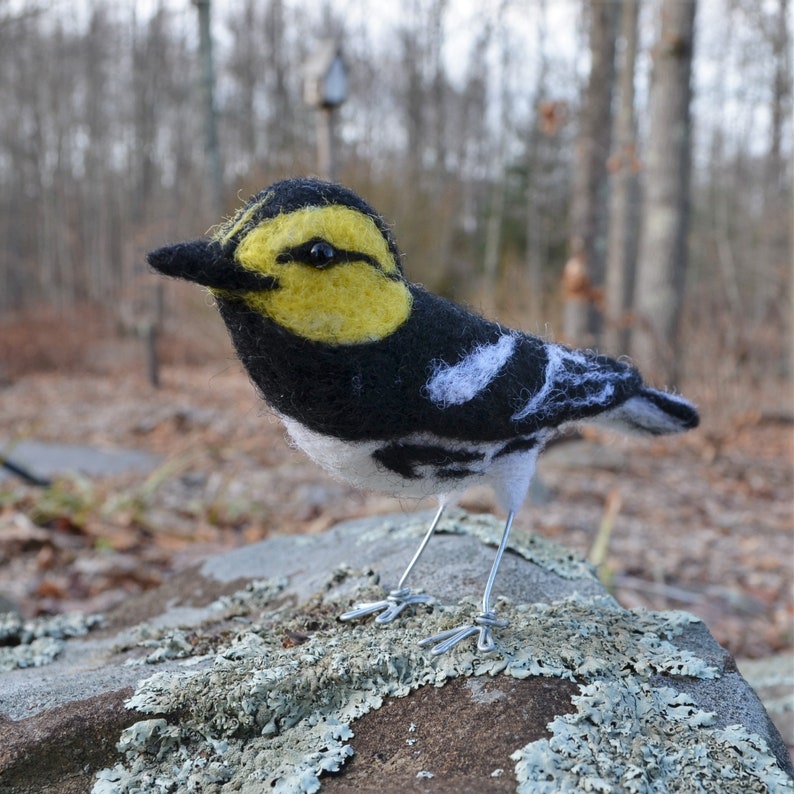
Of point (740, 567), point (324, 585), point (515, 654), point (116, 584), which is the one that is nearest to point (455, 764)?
point (515, 654)

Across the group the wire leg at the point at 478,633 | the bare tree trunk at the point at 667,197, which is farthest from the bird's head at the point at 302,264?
the bare tree trunk at the point at 667,197

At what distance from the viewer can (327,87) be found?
19.6 ft

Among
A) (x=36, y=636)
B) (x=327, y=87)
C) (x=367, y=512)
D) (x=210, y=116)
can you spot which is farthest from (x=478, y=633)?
(x=210, y=116)

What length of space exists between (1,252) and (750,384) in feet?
71.9

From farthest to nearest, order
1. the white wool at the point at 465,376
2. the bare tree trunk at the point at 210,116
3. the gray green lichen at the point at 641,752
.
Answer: the bare tree trunk at the point at 210,116 → the white wool at the point at 465,376 → the gray green lichen at the point at 641,752

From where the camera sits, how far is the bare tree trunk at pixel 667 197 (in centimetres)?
731

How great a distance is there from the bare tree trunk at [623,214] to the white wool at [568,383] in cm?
698

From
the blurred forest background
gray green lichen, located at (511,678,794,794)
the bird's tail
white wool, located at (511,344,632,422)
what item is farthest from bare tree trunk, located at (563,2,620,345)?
gray green lichen, located at (511,678,794,794)

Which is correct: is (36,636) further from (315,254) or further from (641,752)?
(641,752)

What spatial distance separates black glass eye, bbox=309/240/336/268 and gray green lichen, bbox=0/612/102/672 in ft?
4.38

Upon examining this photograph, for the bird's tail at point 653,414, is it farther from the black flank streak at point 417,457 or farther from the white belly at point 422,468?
the black flank streak at point 417,457

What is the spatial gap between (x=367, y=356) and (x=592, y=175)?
7.96 meters

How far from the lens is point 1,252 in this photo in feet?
74.8

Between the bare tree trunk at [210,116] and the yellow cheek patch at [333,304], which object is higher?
the bare tree trunk at [210,116]
